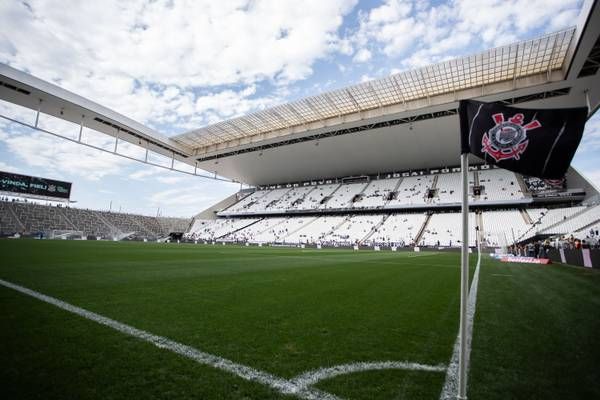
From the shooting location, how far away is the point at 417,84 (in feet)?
84.0

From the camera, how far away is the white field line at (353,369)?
6.57 feet

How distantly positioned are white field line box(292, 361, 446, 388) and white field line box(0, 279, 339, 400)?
115 millimetres

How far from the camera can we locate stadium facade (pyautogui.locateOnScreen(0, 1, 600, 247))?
2289cm

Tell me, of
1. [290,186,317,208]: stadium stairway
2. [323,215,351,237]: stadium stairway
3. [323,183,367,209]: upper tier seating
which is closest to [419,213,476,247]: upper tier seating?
[323,215,351,237]: stadium stairway

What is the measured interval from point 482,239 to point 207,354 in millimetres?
35148

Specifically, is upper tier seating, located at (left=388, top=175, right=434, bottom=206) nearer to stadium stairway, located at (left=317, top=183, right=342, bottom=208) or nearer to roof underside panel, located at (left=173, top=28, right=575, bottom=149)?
stadium stairway, located at (left=317, top=183, right=342, bottom=208)

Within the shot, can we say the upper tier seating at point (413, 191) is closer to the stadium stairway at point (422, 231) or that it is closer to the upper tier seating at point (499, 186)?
the stadium stairway at point (422, 231)

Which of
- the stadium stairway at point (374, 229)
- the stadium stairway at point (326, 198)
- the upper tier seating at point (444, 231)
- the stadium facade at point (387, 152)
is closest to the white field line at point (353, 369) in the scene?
the stadium facade at point (387, 152)

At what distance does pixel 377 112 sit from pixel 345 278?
26.1m

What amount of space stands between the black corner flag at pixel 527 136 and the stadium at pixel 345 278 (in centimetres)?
15

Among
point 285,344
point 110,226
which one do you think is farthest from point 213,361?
point 110,226

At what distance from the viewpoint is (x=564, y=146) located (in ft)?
6.93

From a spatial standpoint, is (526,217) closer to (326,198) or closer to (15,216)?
(326,198)

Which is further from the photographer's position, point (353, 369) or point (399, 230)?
point (399, 230)
